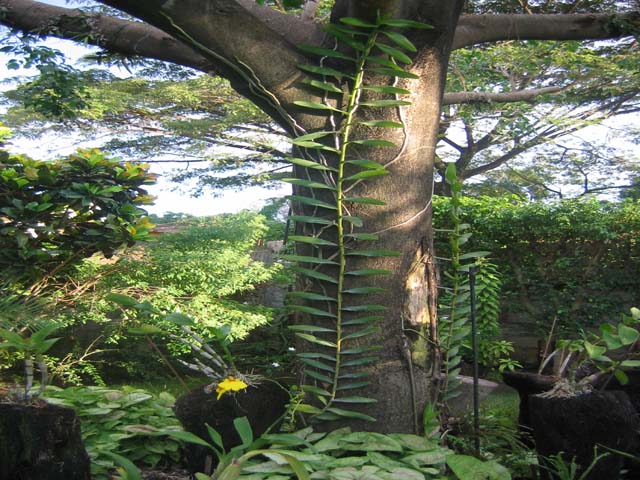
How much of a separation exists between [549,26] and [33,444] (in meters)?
3.35

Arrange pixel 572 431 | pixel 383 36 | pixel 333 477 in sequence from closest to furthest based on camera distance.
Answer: pixel 333 477, pixel 572 431, pixel 383 36

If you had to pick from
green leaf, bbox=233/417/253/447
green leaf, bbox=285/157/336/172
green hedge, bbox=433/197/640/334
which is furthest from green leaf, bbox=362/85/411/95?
green hedge, bbox=433/197/640/334

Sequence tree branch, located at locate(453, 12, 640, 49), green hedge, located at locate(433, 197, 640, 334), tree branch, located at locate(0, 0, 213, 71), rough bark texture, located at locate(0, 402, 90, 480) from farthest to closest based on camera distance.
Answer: green hedge, located at locate(433, 197, 640, 334)
tree branch, located at locate(453, 12, 640, 49)
tree branch, located at locate(0, 0, 213, 71)
rough bark texture, located at locate(0, 402, 90, 480)

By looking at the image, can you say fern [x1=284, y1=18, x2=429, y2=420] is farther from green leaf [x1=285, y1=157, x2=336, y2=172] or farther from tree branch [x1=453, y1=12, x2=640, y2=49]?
tree branch [x1=453, y1=12, x2=640, y2=49]

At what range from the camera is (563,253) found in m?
6.52

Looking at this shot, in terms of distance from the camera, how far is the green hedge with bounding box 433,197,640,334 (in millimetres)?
6203

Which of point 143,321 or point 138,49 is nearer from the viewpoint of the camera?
point 138,49

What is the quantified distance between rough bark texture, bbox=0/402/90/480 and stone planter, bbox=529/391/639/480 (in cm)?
176

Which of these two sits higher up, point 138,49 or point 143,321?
point 138,49

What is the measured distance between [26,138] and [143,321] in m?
10.3

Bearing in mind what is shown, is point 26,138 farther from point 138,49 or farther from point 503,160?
point 138,49

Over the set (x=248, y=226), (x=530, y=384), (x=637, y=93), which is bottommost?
(x=530, y=384)

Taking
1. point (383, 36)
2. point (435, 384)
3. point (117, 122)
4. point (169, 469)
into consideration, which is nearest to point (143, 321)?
point (169, 469)

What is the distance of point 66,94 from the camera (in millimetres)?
3758
